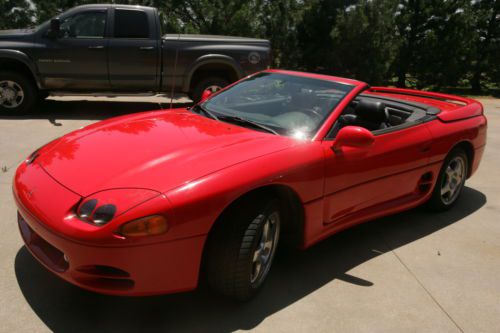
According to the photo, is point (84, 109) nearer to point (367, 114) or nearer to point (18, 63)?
point (18, 63)

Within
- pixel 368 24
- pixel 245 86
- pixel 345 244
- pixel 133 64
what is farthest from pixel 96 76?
pixel 368 24

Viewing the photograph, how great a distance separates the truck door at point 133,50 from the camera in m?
8.15

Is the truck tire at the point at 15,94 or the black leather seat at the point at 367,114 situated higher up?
the black leather seat at the point at 367,114

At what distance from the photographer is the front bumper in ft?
7.48

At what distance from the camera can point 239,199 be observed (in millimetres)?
2666

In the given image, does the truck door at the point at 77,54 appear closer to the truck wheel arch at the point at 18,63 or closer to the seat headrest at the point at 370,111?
the truck wheel arch at the point at 18,63

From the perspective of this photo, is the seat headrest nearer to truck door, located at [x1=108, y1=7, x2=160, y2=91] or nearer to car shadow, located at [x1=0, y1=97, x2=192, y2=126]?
car shadow, located at [x1=0, y1=97, x2=192, y2=126]

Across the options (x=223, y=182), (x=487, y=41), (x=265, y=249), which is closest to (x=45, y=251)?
(x=223, y=182)

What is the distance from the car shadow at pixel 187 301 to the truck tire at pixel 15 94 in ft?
17.9

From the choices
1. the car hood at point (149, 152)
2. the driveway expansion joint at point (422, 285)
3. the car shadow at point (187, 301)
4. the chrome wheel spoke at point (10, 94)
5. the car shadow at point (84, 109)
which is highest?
the car hood at point (149, 152)

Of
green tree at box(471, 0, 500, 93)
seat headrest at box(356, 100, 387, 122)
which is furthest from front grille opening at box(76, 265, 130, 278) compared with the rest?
green tree at box(471, 0, 500, 93)

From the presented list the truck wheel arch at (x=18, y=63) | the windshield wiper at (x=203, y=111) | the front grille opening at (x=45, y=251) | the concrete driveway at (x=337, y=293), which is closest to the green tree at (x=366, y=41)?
the truck wheel arch at (x=18, y=63)

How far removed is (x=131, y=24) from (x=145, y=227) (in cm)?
675

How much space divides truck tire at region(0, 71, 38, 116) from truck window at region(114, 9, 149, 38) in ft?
5.67
